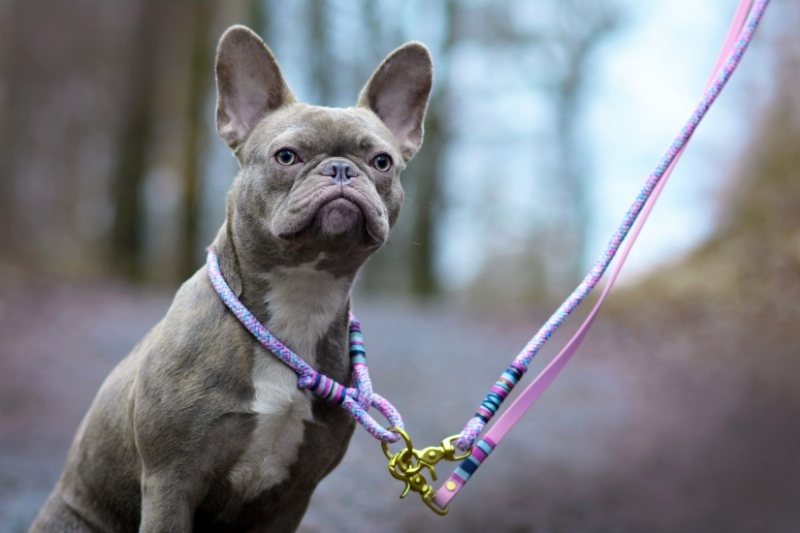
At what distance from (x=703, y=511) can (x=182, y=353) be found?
15.6ft

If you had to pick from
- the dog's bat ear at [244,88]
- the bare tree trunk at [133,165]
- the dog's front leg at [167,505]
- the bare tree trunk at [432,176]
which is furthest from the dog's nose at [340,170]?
the bare tree trunk at [432,176]

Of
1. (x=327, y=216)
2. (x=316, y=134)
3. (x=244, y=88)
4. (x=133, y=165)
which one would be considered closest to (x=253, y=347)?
(x=327, y=216)

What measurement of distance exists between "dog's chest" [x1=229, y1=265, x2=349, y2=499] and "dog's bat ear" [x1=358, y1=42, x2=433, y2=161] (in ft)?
2.90

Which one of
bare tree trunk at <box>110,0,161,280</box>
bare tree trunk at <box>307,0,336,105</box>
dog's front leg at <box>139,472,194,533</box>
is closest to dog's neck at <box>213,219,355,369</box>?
dog's front leg at <box>139,472,194,533</box>

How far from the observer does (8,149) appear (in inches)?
869

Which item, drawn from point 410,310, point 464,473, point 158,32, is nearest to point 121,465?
point 464,473

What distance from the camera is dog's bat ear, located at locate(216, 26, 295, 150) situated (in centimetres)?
410

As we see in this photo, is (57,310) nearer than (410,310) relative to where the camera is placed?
Yes

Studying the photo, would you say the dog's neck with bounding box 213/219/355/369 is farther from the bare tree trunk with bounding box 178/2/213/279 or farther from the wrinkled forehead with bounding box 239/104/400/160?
the bare tree trunk with bounding box 178/2/213/279

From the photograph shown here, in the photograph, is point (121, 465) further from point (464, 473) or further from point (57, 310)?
point (57, 310)

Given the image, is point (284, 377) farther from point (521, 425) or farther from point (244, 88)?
point (521, 425)

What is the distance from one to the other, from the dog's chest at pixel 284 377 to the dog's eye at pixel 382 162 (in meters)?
0.51

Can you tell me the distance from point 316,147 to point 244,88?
1.86ft

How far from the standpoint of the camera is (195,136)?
60.9 ft
